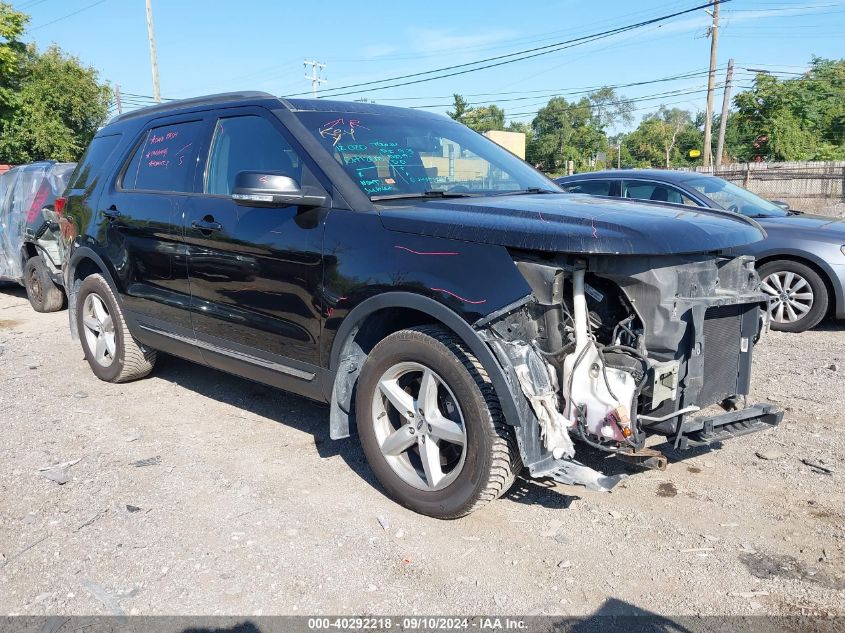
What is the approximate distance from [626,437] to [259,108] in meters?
2.77

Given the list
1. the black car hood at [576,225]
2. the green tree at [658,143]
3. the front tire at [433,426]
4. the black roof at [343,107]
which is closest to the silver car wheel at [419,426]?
the front tire at [433,426]

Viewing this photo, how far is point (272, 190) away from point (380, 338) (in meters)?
0.92

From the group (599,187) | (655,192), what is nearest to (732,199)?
(655,192)

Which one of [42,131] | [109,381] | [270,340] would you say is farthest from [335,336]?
[42,131]

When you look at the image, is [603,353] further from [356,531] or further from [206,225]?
[206,225]

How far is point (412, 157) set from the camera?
4.08 metres

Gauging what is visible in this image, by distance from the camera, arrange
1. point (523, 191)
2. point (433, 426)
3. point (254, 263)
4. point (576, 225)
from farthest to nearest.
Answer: point (523, 191) < point (254, 263) < point (433, 426) < point (576, 225)

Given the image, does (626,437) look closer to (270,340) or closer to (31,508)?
(270,340)

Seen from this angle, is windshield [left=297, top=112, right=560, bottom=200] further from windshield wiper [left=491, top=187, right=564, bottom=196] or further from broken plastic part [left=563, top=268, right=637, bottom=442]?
broken plastic part [left=563, top=268, right=637, bottom=442]

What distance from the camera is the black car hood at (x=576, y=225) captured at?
113 inches

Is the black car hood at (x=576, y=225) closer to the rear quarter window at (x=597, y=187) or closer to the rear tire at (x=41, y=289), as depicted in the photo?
the rear quarter window at (x=597, y=187)

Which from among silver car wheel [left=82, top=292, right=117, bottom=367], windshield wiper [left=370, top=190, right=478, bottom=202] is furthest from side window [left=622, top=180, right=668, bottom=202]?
silver car wheel [left=82, top=292, right=117, bottom=367]

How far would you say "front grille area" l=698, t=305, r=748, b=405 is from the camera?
3.31 meters

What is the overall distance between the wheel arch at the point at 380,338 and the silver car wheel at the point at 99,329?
2735 mm
